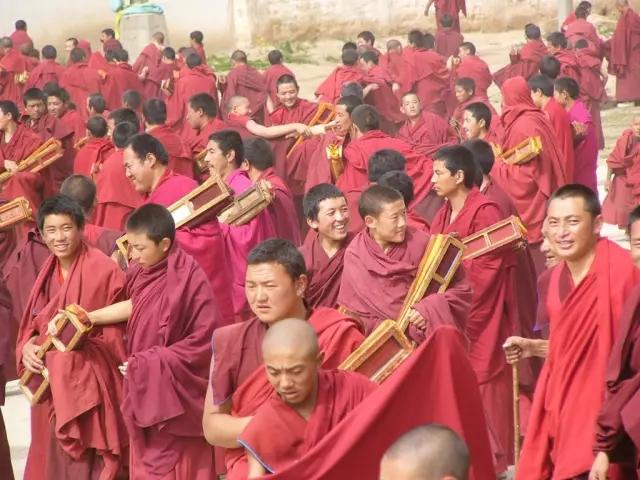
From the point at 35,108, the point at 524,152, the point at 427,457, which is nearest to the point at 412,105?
the point at 524,152

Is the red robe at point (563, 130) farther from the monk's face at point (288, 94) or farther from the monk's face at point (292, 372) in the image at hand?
the monk's face at point (292, 372)

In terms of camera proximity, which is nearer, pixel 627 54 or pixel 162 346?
pixel 162 346

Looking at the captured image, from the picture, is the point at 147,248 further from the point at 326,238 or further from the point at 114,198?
the point at 114,198

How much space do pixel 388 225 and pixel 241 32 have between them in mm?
21262

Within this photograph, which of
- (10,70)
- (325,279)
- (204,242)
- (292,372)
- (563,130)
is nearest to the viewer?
(292,372)

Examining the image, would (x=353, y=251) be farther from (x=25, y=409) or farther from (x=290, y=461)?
(x=25, y=409)

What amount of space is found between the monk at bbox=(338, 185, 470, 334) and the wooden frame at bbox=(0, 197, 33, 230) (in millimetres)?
2656

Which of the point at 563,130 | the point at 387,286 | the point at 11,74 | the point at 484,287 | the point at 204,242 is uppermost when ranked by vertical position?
the point at 387,286

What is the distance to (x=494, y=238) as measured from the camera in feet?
23.8

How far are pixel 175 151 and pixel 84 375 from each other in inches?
169

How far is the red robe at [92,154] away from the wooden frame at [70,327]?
4853mm

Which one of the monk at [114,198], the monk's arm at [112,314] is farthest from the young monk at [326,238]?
the monk at [114,198]

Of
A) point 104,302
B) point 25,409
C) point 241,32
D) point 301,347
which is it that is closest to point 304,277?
point 301,347

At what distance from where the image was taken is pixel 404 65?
17.6 m
